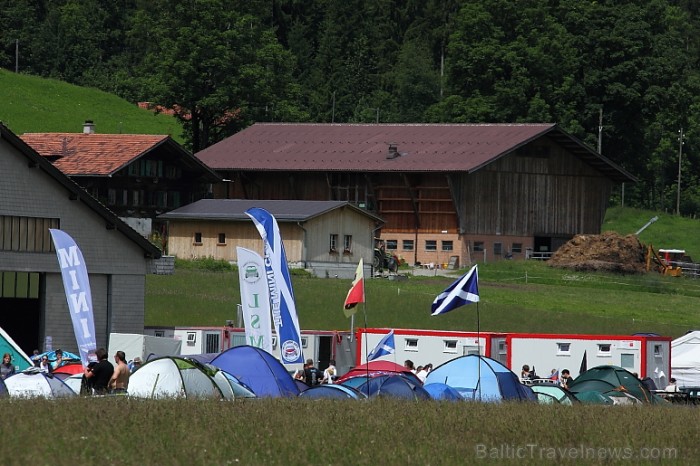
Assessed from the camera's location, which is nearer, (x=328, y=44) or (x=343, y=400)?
A: (x=343, y=400)

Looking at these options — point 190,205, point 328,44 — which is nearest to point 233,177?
point 190,205

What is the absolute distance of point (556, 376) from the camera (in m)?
36.2

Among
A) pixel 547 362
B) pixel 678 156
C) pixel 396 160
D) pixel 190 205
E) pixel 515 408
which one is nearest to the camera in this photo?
pixel 515 408

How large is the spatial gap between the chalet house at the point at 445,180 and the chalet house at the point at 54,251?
32540 millimetres

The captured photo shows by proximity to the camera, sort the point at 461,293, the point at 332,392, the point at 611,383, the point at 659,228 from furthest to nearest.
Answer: the point at 659,228, the point at 611,383, the point at 461,293, the point at 332,392

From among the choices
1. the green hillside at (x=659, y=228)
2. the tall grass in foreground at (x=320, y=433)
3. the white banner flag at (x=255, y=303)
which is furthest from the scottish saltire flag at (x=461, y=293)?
the green hillside at (x=659, y=228)

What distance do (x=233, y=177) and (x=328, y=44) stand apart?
52.1 m

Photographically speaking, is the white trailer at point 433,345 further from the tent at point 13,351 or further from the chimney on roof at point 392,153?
the chimney on roof at point 392,153

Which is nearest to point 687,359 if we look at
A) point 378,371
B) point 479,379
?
point 378,371

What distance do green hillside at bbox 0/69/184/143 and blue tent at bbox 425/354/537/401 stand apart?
65013 millimetres

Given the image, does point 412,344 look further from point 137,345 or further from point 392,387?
point 392,387

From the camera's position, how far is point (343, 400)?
969 inches

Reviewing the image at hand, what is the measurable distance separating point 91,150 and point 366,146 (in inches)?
551

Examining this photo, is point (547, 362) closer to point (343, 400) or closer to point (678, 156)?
point (343, 400)
